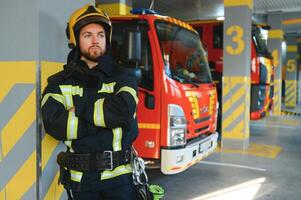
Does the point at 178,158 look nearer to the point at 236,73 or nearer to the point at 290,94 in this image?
the point at 236,73

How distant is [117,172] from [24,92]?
72 cm

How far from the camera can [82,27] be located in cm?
211

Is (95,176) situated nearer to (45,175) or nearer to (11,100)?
(45,175)

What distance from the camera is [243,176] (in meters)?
5.50

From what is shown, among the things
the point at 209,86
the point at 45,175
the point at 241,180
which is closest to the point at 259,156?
the point at 241,180

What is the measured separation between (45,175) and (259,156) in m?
5.35

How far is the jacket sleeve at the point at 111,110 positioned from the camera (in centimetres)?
192

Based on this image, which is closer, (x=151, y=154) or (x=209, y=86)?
(x=151, y=154)

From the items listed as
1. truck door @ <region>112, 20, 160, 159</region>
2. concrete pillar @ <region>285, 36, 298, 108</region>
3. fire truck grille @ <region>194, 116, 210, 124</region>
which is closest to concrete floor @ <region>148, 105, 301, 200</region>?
truck door @ <region>112, 20, 160, 159</region>

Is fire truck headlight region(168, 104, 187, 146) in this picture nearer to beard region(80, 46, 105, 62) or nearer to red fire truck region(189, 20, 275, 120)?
beard region(80, 46, 105, 62)

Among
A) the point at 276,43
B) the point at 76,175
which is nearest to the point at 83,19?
the point at 76,175

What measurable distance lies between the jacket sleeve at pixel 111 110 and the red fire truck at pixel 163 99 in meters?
1.85

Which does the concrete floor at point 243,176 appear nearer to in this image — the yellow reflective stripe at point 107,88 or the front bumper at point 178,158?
the front bumper at point 178,158

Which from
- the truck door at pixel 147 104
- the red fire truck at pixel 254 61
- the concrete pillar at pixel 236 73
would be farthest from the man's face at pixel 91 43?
the red fire truck at pixel 254 61
